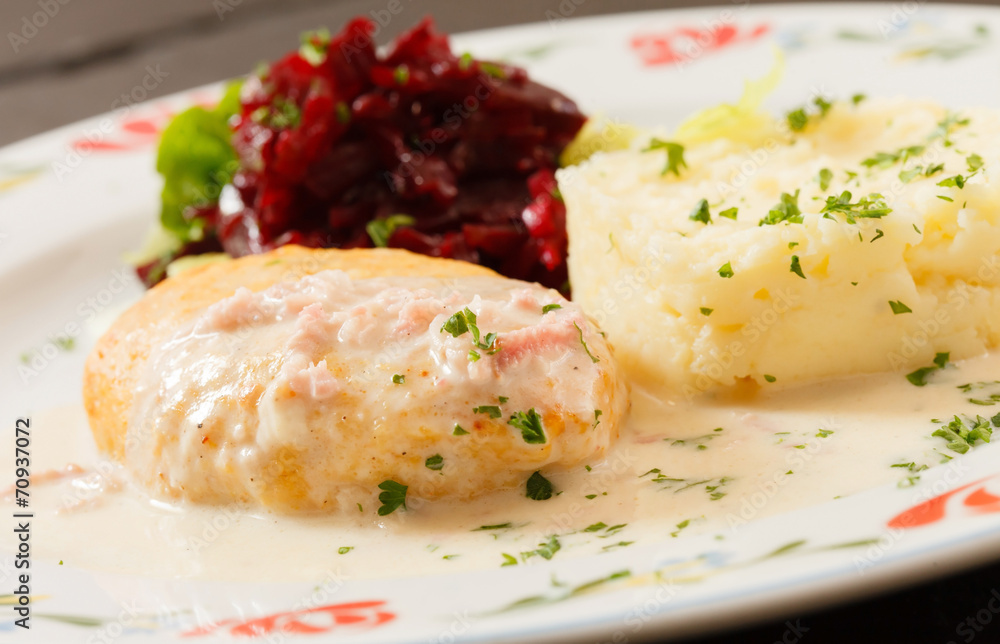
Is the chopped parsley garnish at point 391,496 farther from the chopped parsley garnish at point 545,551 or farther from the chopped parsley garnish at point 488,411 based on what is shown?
the chopped parsley garnish at point 545,551

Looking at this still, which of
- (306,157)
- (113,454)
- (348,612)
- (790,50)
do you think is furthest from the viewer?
(790,50)

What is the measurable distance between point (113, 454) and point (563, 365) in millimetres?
1916

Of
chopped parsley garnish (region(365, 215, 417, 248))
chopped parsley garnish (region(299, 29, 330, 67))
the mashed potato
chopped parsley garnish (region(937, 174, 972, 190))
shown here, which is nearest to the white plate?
the mashed potato

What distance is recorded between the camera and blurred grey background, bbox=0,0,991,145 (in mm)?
10609

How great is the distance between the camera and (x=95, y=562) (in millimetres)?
3537

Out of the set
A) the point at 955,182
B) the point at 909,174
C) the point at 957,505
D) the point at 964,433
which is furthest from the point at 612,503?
the point at 909,174

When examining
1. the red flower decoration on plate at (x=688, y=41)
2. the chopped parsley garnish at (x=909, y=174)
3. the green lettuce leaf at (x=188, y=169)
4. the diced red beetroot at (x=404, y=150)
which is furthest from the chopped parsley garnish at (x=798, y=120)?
the green lettuce leaf at (x=188, y=169)

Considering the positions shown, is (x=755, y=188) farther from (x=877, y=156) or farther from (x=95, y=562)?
(x=95, y=562)

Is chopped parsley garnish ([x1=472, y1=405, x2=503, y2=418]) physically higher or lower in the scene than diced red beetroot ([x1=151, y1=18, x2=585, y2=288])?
lower

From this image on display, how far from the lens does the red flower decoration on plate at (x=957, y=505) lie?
2.75 m

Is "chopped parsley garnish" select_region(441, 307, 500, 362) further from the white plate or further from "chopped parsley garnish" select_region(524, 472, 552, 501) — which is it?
the white plate

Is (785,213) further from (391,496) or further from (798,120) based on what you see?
(391,496)

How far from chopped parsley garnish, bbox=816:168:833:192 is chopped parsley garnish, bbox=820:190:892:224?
1.09ft

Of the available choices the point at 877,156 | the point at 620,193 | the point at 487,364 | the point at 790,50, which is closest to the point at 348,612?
the point at 487,364
